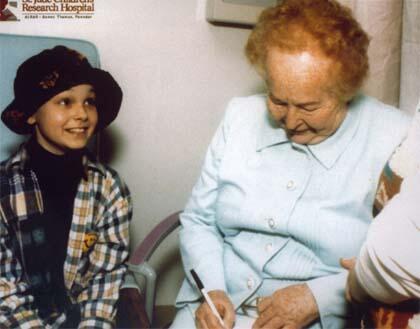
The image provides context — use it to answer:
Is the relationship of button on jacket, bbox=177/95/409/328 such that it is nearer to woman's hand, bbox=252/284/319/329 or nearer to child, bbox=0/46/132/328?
woman's hand, bbox=252/284/319/329

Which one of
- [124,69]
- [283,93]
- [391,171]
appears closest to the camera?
[391,171]

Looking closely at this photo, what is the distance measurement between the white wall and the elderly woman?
10.8 inches

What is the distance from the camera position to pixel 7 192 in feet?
3.19

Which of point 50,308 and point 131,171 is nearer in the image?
point 50,308

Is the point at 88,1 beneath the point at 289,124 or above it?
above

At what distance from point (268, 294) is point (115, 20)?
2.36 feet

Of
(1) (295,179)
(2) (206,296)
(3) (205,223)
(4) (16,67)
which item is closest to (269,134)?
(1) (295,179)

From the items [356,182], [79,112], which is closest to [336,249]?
[356,182]

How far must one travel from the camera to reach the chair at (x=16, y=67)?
100 centimetres

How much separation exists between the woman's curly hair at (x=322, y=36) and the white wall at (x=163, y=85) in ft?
0.93

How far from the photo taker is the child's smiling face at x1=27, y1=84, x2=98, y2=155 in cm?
97

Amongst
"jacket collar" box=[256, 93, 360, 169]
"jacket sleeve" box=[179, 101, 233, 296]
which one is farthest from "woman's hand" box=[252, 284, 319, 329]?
"jacket collar" box=[256, 93, 360, 169]

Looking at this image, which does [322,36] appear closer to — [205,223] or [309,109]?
[309,109]

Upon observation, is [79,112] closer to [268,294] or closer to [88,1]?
[88,1]
